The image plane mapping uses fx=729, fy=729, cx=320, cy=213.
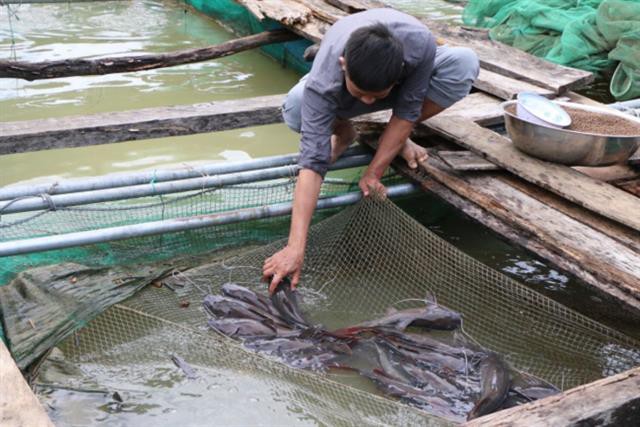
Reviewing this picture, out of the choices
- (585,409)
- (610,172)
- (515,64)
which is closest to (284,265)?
(585,409)

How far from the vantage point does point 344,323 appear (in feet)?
11.2

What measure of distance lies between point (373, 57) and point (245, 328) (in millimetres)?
1326

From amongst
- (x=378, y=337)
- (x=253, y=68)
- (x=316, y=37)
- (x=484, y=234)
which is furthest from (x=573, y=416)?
(x=253, y=68)

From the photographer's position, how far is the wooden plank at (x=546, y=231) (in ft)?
9.61

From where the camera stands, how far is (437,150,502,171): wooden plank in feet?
12.5

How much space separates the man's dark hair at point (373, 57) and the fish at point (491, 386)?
4.16ft

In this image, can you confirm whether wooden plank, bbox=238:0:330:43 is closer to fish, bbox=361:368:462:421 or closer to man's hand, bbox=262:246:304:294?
man's hand, bbox=262:246:304:294

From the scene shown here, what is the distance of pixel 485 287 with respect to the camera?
135 inches

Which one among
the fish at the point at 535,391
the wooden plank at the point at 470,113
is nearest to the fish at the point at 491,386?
the fish at the point at 535,391

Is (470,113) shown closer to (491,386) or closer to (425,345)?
(425,345)

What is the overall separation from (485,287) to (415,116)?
2.92ft

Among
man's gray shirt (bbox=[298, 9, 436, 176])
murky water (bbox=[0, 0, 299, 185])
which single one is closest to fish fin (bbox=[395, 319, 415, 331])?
man's gray shirt (bbox=[298, 9, 436, 176])

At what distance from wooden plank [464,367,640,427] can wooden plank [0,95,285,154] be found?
283 centimetres

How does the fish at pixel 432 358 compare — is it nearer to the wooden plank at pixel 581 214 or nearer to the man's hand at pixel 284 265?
the man's hand at pixel 284 265
